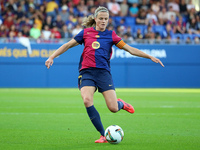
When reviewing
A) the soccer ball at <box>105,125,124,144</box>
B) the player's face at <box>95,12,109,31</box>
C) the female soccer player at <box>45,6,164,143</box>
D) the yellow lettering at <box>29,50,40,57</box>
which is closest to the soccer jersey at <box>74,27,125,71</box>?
the female soccer player at <box>45,6,164,143</box>

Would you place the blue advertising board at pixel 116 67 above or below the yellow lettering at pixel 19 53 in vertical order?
below

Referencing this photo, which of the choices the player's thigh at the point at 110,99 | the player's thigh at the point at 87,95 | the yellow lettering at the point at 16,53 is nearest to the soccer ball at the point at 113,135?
the player's thigh at the point at 110,99

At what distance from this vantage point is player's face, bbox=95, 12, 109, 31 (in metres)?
6.99

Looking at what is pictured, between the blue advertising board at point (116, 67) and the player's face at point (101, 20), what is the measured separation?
56.0 feet

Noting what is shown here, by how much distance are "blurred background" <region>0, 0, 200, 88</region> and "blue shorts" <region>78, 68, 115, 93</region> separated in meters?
16.6

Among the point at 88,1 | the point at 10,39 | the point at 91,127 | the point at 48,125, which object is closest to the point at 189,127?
the point at 91,127

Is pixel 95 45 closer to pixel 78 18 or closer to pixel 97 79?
pixel 97 79

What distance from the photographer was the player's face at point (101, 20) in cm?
699

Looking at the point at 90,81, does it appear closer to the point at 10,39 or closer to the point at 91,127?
the point at 91,127

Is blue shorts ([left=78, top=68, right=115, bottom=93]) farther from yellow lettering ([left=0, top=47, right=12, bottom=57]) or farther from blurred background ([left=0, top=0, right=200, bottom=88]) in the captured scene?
yellow lettering ([left=0, top=47, right=12, bottom=57])

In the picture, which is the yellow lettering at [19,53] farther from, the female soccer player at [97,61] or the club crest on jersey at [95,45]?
the club crest on jersey at [95,45]

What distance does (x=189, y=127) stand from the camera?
8.95 m

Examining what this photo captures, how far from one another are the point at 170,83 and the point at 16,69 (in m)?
8.68

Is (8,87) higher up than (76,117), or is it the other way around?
(76,117)
